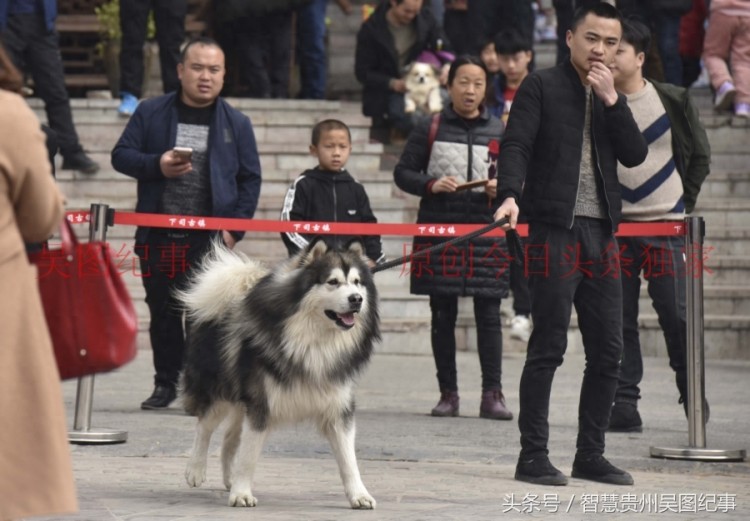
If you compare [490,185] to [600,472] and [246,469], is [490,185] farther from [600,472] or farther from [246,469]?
[246,469]

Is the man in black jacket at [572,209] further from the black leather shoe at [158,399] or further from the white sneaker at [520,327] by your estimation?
the white sneaker at [520,327]

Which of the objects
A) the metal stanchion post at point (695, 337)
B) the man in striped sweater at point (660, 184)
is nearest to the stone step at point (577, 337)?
the man in striped sweater at point (660, 184)

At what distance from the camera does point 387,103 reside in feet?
47.6

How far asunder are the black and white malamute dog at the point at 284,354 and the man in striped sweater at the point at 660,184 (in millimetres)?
2094

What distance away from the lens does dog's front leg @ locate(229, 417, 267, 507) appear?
6.46m

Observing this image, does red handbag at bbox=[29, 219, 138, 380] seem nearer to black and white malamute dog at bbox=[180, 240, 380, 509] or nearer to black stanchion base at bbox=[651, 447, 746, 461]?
black and white malamute dog at bbox=[180, 240, 380, 509]

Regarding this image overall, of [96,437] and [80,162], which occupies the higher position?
[80,162]

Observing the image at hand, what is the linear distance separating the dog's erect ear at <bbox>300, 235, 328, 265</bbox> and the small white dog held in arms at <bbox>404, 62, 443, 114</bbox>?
763 cm

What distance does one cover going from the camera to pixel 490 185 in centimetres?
884

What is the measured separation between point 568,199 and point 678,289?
1.70 m

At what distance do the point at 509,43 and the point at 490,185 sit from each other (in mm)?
4653

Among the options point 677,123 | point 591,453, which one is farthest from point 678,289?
point 591,453

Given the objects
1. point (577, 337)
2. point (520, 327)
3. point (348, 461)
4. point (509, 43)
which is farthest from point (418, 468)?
point (509, 43)

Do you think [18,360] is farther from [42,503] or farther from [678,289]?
[678,289]
